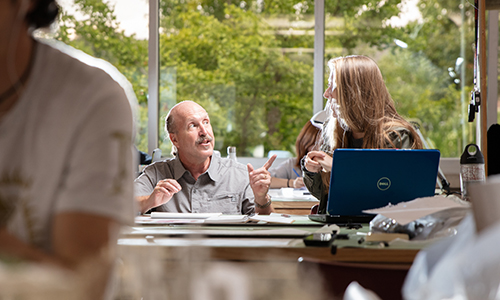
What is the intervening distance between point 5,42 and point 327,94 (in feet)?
6.15

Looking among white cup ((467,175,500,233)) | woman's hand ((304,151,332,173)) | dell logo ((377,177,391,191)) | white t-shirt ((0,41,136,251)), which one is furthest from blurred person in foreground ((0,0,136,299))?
woman's hand ((304,151,332,173))

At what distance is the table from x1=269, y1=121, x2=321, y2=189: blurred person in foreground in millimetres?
2187

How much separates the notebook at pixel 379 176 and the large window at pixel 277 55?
2937mm

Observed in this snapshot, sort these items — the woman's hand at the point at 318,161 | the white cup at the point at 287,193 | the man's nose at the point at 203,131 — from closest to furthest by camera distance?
the woman's hand at the point at 318,161, the man's nose at the point at 203,131, the white cup at the point at 287,193

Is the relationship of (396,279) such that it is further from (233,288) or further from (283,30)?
(283,30)

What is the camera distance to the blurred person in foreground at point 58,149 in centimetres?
60

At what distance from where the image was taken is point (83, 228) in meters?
0.60

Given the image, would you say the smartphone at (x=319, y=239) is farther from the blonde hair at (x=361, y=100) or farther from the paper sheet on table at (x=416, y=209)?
the blonde hair at (x=361, y=100)

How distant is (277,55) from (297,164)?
116 cm

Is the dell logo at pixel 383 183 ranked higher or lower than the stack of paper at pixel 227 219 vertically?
higher

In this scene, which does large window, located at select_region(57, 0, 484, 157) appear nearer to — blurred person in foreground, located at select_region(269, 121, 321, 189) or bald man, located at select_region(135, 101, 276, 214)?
blurred person in foreground, located at select_region(269, 121, 321, 189)

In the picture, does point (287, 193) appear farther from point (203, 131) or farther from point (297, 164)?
point (297, 164)

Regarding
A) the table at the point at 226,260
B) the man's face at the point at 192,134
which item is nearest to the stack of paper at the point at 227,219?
the table at the point at 226,260

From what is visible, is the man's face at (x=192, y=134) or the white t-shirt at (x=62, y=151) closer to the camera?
the white t-shirt at (x=62, y=151)
